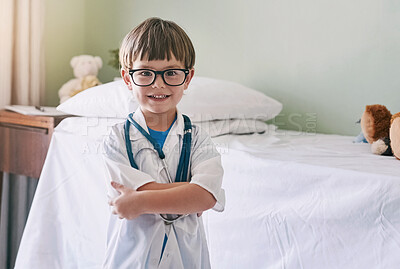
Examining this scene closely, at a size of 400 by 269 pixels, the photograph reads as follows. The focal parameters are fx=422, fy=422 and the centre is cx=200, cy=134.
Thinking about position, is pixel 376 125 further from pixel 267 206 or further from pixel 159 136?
pixel 159 136

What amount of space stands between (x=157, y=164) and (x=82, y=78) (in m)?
1.60

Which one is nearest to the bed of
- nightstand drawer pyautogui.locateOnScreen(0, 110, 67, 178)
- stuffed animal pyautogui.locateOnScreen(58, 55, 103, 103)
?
nightstand drawer pyautogui.locateOnScreen(0, 110, 67, 178)

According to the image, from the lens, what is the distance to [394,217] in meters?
0.97

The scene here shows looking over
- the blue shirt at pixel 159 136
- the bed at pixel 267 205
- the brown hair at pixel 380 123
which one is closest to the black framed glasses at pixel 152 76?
the blue shirt at pixel 159 136

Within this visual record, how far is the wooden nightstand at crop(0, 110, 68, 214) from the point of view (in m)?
1.76

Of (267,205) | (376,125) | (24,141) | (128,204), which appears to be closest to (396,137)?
(376,125)

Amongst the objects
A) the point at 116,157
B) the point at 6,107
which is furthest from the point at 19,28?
the point at 116,157

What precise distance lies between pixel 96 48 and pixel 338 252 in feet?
6.94

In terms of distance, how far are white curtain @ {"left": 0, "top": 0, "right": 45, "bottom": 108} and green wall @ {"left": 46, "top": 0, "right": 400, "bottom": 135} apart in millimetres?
193

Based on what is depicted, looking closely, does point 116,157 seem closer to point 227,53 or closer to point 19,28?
point 227,53

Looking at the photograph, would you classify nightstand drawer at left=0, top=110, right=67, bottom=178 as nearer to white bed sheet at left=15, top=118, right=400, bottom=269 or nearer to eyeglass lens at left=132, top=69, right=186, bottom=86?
white bed sheet at left=15, top=118, right=400, bottom=269

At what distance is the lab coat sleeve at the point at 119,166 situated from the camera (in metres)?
0.81

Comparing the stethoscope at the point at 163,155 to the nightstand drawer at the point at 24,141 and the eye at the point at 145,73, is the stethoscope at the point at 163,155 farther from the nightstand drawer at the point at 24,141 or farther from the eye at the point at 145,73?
the nightstand drawer at the point at 24,141

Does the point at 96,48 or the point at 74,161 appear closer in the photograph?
the point at 74,161
